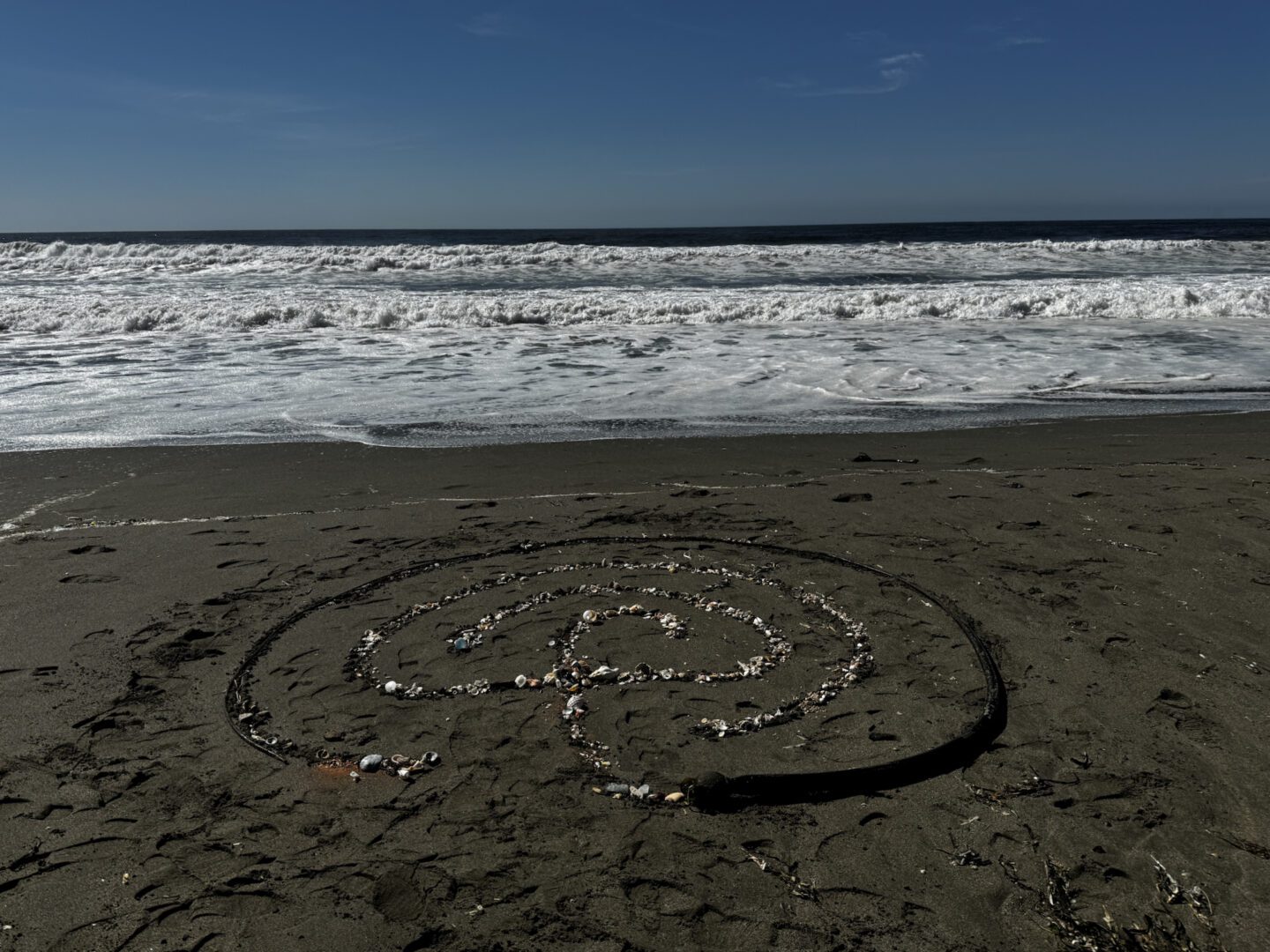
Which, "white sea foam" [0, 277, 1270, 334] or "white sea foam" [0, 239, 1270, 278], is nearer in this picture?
"white sea foam" [0, 277, 1270, 334]

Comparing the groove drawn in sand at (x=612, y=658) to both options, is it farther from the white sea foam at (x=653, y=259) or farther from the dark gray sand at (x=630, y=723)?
the white sea foam at (x=653, y=259)

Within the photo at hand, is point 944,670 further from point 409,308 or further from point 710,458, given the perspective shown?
point 409,308

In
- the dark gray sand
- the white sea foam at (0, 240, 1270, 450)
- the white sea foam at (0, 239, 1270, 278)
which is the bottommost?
the dark gray sand

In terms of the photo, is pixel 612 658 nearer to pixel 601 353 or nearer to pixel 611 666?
pixel 611 666

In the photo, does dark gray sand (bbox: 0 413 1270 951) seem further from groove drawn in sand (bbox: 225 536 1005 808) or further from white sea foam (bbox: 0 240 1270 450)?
white sea foam (bbox: 0 240 1270 450)

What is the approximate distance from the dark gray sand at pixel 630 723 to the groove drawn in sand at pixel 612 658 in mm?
23

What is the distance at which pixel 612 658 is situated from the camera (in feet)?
11.8

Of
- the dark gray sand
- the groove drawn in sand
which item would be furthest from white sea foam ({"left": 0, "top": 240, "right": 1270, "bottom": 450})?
the groove drawn in sand

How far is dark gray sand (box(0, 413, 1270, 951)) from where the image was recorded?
225cm

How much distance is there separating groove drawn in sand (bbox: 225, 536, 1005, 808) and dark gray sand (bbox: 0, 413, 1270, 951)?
2 centimetres

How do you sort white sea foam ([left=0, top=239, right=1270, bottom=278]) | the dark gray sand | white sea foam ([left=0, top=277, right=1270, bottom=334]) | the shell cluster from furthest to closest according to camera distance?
1. white sea foam ([left=0, top=239, right=1270, bottom=278])
2. white sea foam ([left=0, top=277, right=1270, bottom=334])
3. the shell cluster
4. the dark gray sand

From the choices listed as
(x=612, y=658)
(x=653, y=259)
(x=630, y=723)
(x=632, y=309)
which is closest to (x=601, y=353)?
(x=632, y=309)

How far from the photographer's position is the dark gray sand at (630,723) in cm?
225

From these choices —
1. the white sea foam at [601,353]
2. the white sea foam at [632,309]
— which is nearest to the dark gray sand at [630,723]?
the white sea foam at [601,353]
